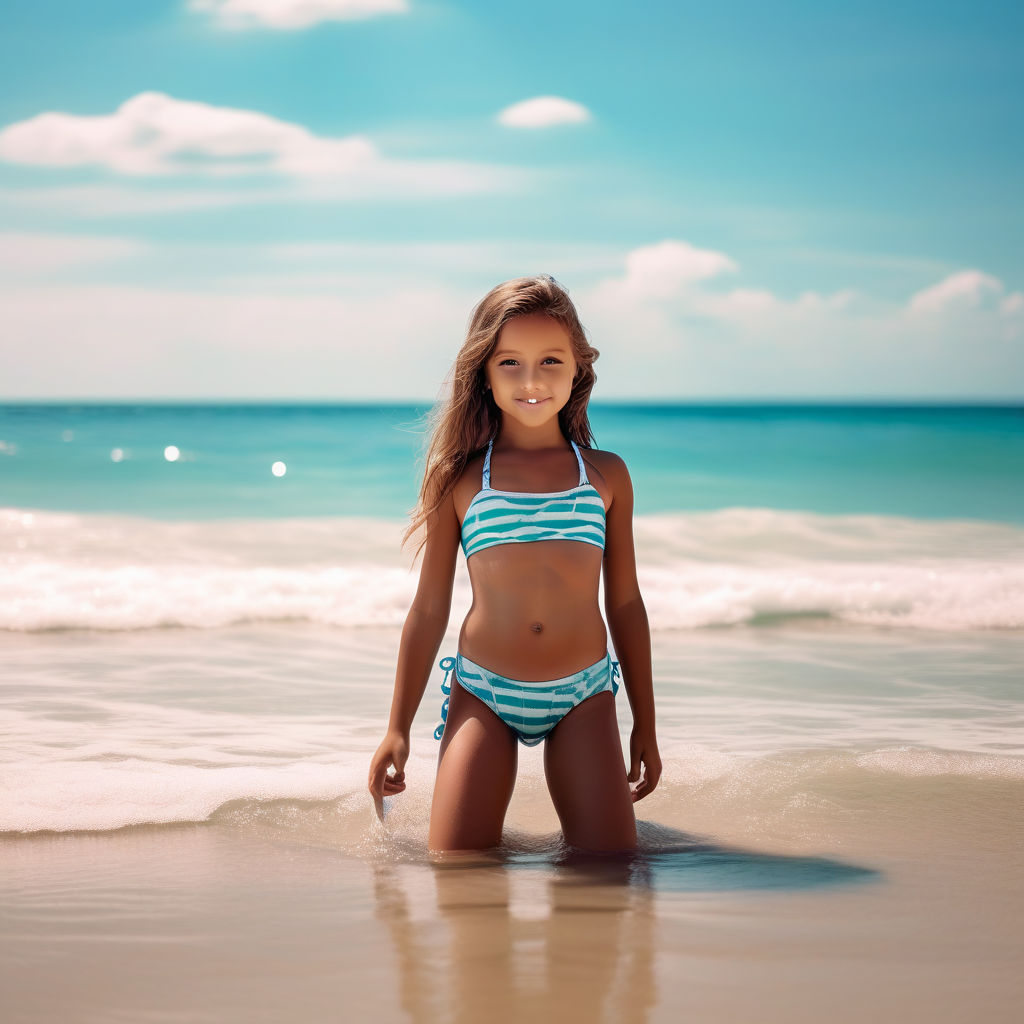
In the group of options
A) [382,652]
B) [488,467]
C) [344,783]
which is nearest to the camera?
[488,467]

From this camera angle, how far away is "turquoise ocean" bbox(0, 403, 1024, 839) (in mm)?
3990

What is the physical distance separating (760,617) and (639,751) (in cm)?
482

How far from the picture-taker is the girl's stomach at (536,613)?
10.5 feet

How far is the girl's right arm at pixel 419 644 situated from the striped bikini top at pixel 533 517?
10 cm

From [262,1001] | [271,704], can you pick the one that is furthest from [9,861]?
[271,704]

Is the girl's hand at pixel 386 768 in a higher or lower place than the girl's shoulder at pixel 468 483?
lower

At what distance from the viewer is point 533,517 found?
3.28 meters

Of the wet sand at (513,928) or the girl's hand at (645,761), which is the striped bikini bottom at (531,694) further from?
the wet sand at (513,928)

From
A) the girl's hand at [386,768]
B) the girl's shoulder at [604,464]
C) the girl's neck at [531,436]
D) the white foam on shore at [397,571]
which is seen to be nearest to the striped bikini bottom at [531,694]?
the girl's hand at [386,768]

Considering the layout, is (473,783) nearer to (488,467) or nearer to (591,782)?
(591,782)

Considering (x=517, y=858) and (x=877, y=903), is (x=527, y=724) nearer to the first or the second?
(x=517, y=858)

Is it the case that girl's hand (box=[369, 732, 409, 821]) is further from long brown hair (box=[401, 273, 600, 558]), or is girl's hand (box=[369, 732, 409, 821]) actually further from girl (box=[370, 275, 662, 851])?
long brown hair (box=[401, 273, 600, 558])

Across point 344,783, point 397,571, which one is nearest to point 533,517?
point 344,783

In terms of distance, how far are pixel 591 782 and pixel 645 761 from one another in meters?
0.27
